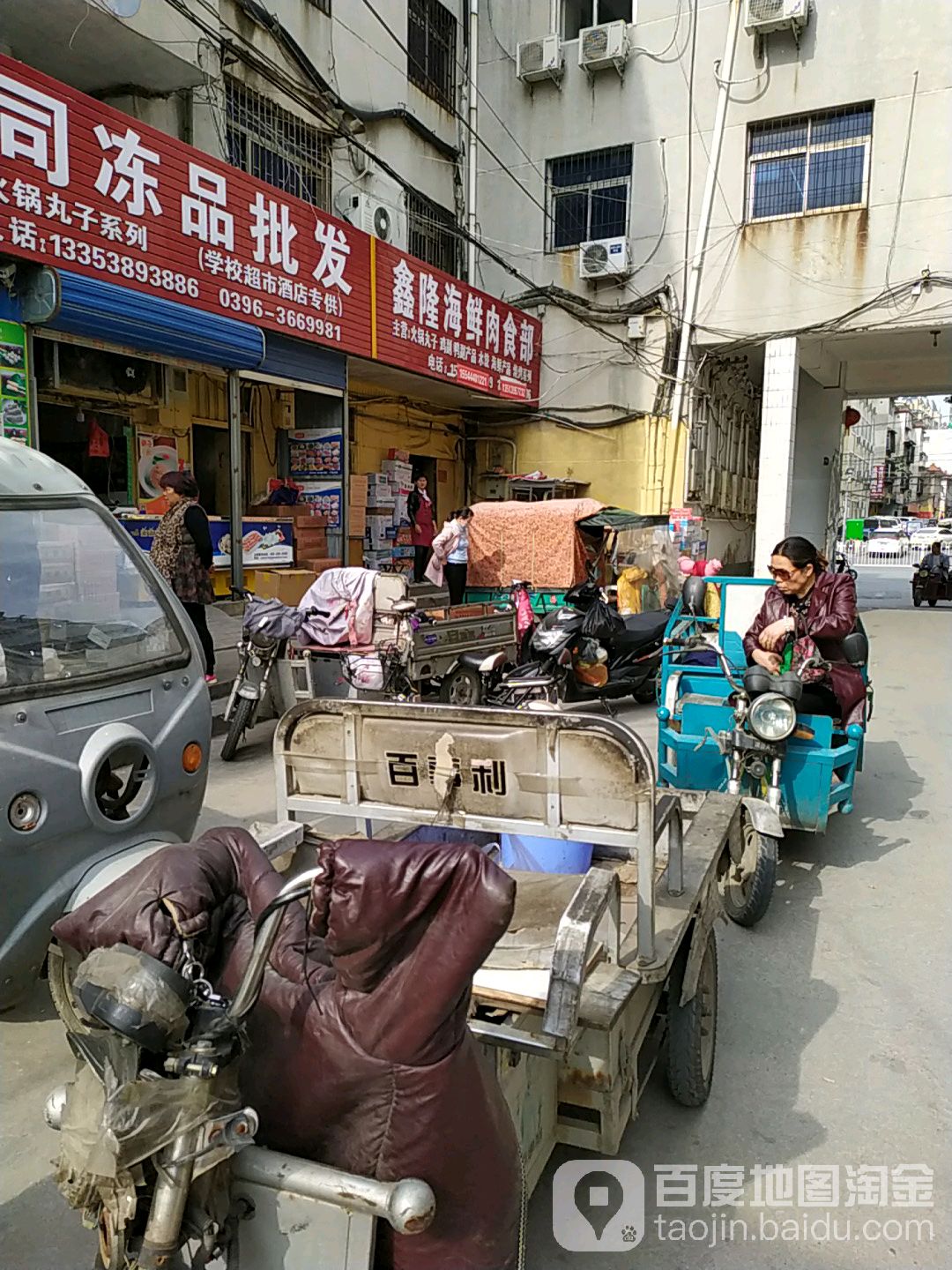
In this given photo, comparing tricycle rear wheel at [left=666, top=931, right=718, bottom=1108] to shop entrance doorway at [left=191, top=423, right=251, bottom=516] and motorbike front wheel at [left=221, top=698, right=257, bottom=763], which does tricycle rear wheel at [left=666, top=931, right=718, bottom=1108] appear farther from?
shop entrance doorway at [left=191, top=423, right=251, bottom=516]

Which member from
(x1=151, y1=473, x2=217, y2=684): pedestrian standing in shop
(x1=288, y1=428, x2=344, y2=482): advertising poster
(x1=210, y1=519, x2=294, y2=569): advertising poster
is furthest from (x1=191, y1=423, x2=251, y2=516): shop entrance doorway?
(x1=151, y1=473, x2=217, y2=684): pedestrian standing in shop

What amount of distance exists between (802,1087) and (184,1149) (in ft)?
7.27

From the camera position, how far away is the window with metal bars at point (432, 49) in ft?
47.4

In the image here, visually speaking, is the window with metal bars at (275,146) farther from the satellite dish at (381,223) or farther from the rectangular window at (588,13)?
the rectangular window at (588,13)

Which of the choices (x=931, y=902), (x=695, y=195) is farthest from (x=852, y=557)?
(x=931, y=902)

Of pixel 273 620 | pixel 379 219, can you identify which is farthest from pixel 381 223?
pixel 273 620

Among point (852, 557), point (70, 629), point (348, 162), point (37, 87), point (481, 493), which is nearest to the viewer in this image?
point (70, 629)

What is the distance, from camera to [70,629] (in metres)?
3.22

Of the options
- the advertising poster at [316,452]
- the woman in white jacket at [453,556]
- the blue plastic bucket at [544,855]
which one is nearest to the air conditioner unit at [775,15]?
the woman in white jacket at [453,556]

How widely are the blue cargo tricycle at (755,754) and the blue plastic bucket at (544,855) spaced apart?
659 millimetres

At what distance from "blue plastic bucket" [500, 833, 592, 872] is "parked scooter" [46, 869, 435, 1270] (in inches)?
63.1

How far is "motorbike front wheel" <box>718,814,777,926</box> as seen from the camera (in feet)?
12.6

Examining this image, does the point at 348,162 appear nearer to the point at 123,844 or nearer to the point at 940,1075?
the point at 123,844

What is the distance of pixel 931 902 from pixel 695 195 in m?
14.0
